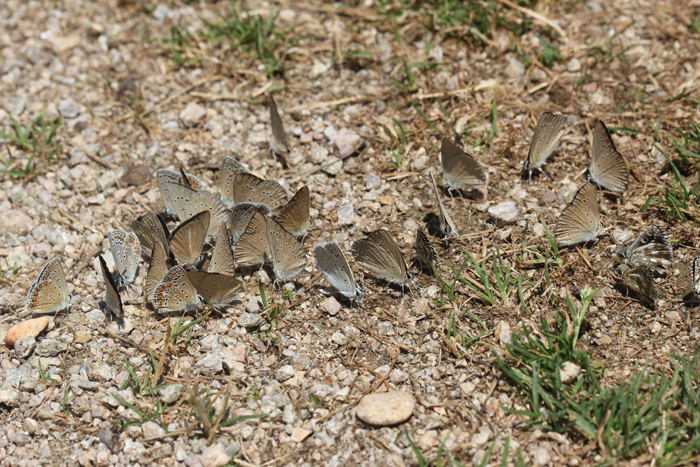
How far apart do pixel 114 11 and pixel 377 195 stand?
414cm

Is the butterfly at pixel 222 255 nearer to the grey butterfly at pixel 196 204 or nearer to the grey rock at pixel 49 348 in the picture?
the grey butterfly at pixel 196 204

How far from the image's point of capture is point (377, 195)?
5125 millimetres

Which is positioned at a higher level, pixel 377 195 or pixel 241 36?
pixel 241 36

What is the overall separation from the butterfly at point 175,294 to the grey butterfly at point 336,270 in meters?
0.93

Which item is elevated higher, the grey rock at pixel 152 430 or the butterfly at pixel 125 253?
the butterfly at pixel 125 253

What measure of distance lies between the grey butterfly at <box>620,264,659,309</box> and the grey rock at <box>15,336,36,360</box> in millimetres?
4238

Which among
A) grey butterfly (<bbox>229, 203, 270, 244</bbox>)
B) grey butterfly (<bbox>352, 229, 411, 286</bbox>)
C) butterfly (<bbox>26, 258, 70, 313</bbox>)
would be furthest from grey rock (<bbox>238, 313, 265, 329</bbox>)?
butterfly (<bbox>26, 258, 70, 313</bbox>)

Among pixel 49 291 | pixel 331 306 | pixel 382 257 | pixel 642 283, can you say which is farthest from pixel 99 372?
pixel 642 283

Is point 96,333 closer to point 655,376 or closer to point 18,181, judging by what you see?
point 18,181

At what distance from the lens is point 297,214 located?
187 inches

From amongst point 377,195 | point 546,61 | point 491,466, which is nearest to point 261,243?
point 377,195

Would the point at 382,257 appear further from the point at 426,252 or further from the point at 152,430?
the point at 152,430

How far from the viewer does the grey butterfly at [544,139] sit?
4.78 metres

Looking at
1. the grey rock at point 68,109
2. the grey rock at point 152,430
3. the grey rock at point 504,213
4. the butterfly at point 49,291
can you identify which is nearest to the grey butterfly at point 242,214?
the butterfly at point 49,291
